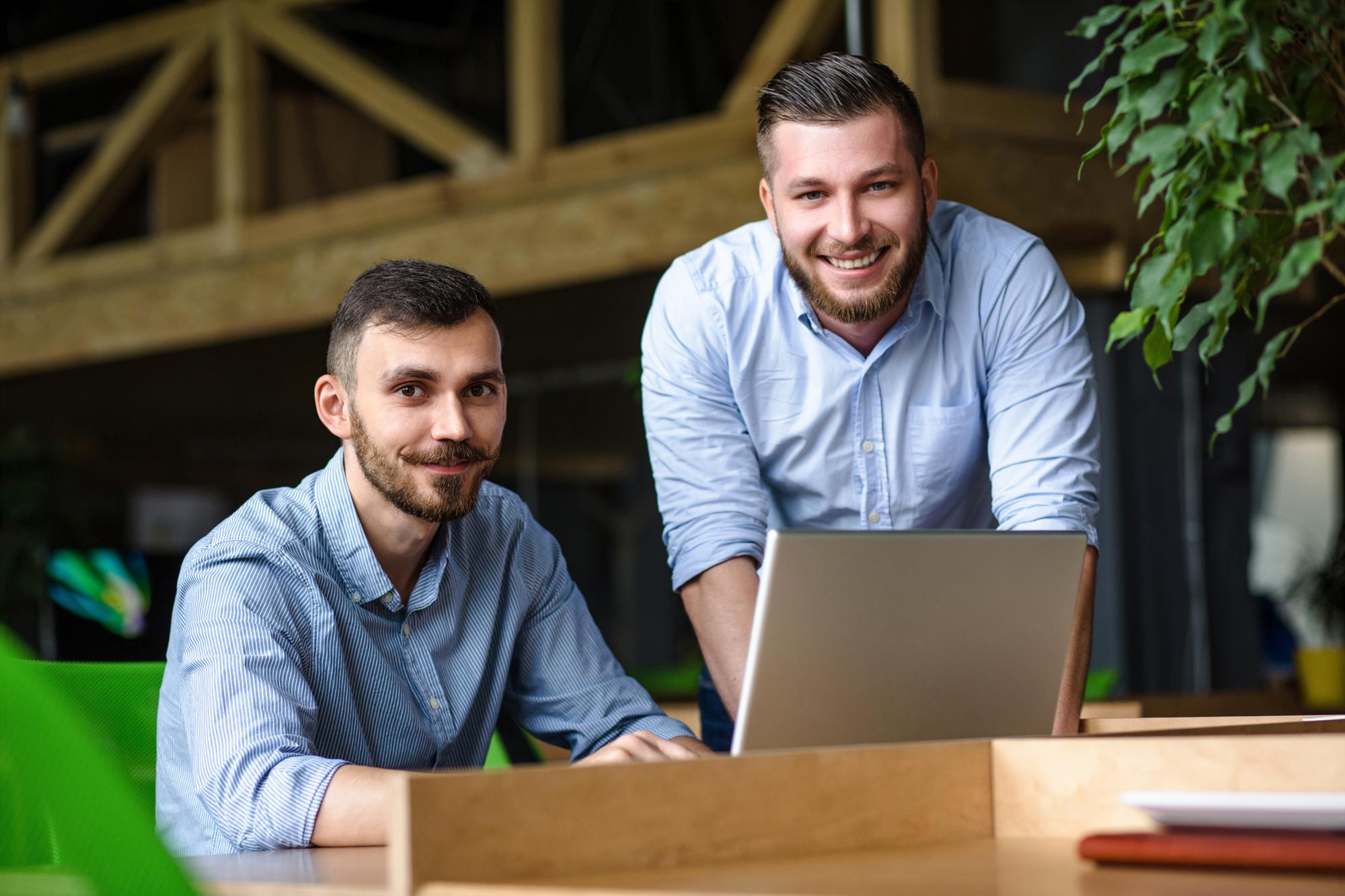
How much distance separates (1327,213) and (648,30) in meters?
4.22

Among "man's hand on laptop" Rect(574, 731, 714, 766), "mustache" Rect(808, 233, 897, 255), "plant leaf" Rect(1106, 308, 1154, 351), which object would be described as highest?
"mustache" Rect(808, 233, 897, 255)

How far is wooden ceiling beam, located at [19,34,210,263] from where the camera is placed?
656 centimetres

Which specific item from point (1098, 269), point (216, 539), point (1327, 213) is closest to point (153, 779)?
point (216, 539)

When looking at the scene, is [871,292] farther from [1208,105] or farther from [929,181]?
[1208,105]

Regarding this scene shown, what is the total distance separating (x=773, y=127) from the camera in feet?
6.44

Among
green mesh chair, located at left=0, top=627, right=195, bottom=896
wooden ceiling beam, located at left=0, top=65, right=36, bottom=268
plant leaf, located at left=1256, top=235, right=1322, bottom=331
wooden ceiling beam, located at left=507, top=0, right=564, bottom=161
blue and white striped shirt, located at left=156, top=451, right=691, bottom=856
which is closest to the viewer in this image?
green mesh chair, located at left=0, top=627, right=195, bottom=896

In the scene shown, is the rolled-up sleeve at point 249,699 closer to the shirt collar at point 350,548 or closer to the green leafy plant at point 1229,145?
the shirt collar at point 350,548

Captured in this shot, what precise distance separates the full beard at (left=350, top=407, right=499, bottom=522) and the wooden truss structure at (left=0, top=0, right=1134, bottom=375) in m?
2.83

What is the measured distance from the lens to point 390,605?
1866 millimetres

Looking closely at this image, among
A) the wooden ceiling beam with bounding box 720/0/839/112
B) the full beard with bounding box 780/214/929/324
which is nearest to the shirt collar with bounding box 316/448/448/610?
the full beard with bounding box 780/214/929/324

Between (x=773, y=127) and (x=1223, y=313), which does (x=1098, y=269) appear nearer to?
(x=773, y=127)

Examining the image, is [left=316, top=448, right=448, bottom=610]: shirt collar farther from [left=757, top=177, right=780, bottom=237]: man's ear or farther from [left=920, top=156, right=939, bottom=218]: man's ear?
[left=920, top=156, right=939, bottom=218]: man's ear

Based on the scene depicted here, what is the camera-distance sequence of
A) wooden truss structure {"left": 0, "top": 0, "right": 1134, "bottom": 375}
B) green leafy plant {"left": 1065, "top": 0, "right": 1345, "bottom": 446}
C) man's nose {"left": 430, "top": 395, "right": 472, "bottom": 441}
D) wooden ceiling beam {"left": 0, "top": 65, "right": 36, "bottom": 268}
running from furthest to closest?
wooden ceiling beam {"left": 0, "top": 65, "right": 36, "bottom": 268}, wooden truss structure {"left": 0, "top": 0, "right": 1134, "bottom": 375}, man's nose {"left": 430, "top": 395, "right": 472, "bottom": 441}, green leafy plant {"left": 1065, "top": 0, "right": 1345, "bottom": 446}

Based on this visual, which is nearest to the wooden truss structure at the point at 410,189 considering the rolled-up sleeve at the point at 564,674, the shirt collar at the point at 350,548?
the rolled-up sleeve at the point at 564,674
